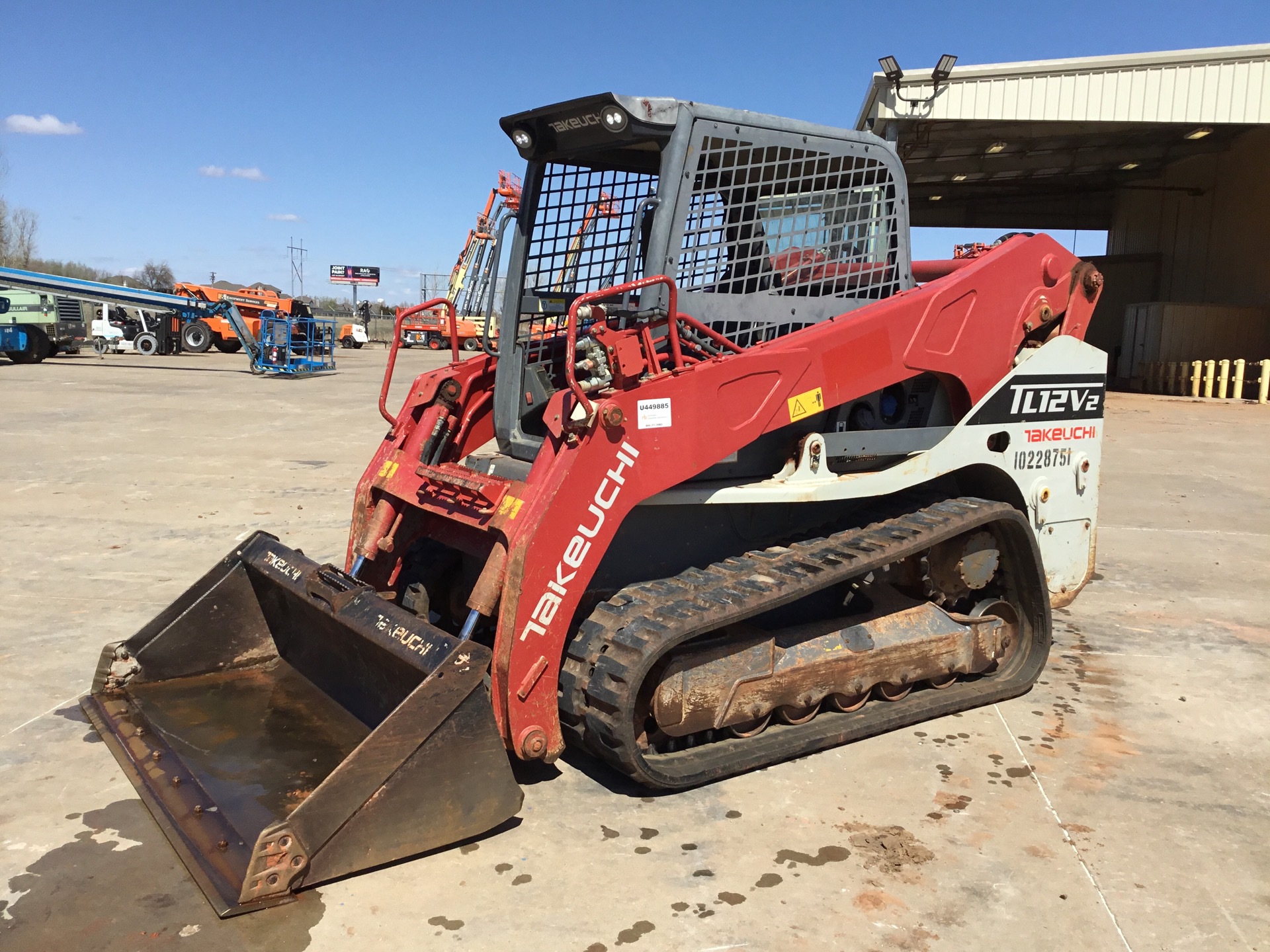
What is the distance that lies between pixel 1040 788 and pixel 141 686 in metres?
3.81

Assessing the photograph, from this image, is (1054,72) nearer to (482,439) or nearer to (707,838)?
(482,439)

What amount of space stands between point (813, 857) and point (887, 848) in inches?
10.7

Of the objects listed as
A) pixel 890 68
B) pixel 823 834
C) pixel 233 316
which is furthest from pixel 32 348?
pixel 823 834

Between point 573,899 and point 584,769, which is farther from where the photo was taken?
point 584,769

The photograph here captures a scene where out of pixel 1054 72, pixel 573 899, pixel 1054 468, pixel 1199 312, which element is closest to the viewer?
pixel 573 899

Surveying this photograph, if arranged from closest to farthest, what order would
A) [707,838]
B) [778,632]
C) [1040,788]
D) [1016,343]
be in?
1. [707,838]
2. [1040,788]
3. [778,632]
4. [1016,343]

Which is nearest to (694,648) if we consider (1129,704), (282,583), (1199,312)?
(282,583)

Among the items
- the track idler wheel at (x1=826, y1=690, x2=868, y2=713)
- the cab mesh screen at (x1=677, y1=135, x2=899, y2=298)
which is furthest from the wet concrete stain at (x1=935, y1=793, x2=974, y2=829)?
the cab mesh screen at (x1=677, y1=135, x2=899, y2=298)

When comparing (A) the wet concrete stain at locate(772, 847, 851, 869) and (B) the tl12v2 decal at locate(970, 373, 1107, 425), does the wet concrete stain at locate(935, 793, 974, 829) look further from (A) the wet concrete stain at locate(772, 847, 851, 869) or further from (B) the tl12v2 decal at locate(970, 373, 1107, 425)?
(B) the tl12v2 decal at locate(970, 373, 1107, 425)

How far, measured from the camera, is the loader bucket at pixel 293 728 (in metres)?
3.19

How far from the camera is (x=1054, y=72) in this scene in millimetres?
18656

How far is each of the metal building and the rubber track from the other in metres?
15.8

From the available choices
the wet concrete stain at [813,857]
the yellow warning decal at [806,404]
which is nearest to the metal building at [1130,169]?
the yellow warning decal at [806,404]

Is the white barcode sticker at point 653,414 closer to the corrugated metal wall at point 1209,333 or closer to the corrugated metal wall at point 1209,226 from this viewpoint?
the corrugated metal wall at point 1209,226
